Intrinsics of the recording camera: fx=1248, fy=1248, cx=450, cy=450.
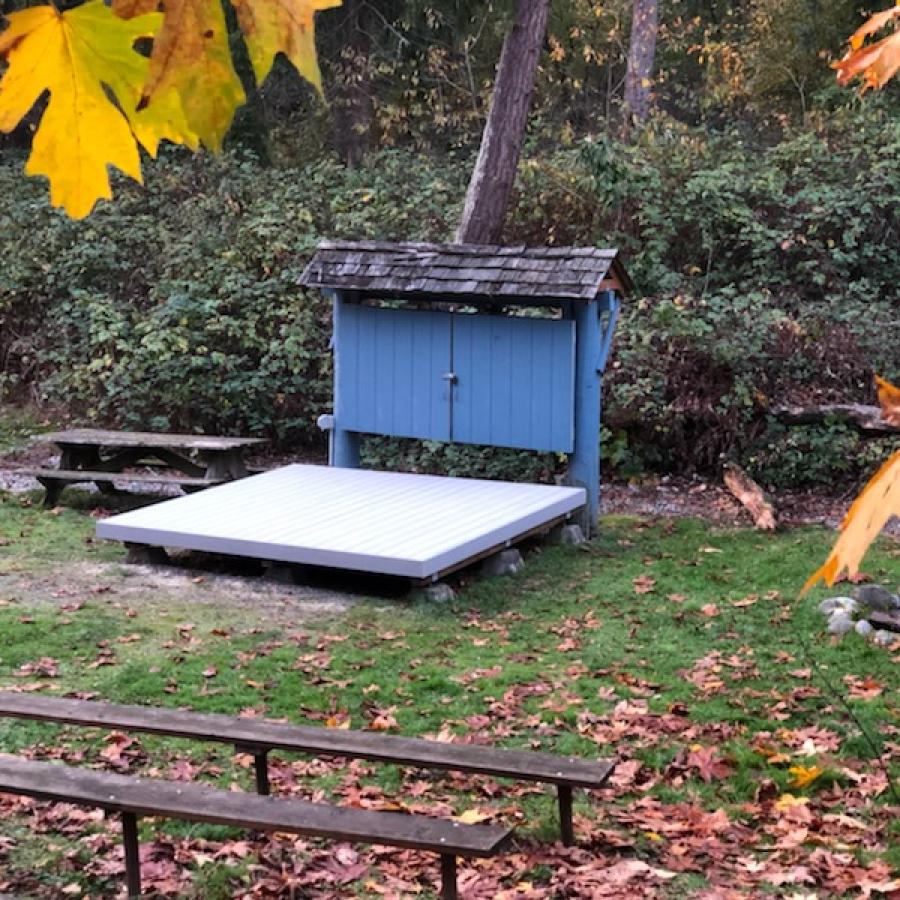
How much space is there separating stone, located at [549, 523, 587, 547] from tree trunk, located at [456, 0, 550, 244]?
17.8 feet

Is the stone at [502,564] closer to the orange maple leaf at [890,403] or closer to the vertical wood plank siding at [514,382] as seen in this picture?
the vertical wood plank siding at [514,382]

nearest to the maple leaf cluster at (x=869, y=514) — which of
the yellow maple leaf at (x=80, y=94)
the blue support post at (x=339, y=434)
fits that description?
the yellow maple leaf at (x=80, y=94)

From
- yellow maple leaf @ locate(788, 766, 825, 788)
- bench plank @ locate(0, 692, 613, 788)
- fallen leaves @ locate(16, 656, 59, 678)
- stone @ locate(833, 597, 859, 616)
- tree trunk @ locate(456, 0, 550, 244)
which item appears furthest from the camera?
tree trunk @ locate(456, 0, 550, 244)

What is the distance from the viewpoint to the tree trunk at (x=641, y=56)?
19.1 metres

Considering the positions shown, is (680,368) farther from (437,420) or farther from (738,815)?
(738,815)

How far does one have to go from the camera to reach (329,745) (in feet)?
14.6

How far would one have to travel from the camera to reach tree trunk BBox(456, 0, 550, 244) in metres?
14.3

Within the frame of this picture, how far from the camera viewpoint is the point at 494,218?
47.7 feet

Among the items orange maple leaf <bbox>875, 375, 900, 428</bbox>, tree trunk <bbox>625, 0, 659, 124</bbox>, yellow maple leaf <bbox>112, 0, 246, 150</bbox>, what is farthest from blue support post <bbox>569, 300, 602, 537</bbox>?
tree trunk <bbox>625, 0, 659, 124</bbox>

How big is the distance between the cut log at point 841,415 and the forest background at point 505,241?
0.50m

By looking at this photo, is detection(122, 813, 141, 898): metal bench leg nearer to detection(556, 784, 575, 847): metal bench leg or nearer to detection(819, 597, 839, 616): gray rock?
detection(556, 784, 575, 847): metal bench leg

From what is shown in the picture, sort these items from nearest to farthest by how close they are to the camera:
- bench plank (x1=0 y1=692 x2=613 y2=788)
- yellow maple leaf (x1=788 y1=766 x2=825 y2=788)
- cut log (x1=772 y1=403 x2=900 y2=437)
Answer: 1. bench plank (x1=0 y1=692 x2=613 y2=788)
2. yellow maple leaf (x1=788 y1=766 x2=825 y2=788)
3. cut log (x1=772 y1=403 x2=900 y2=437)

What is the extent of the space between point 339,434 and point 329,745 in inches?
272

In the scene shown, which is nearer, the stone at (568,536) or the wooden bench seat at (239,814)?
the wooden bench seat at (239,814)
